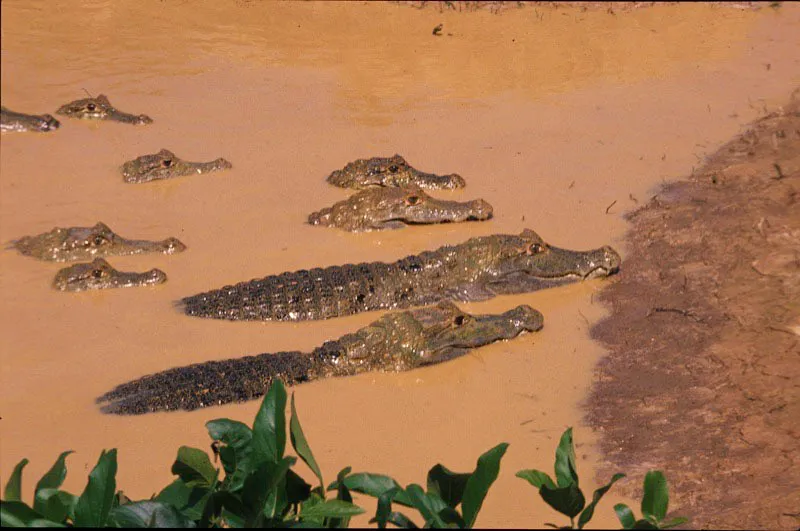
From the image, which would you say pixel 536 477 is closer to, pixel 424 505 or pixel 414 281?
pixel 424 505

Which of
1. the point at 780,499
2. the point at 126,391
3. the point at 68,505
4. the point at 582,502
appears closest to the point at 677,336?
the point at 780,499

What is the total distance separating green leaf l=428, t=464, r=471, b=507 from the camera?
9.04 ft

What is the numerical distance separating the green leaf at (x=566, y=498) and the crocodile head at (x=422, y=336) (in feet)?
16.7

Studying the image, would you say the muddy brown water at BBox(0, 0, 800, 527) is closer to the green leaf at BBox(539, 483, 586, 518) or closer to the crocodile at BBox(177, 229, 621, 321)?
the crocodile at BBox(177, 229, 621, 321)

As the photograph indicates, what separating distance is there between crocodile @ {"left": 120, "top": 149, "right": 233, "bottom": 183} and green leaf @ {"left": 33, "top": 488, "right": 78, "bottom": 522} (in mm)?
9152

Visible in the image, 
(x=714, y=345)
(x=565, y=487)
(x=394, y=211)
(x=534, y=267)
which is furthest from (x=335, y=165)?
(x=565, y=487)

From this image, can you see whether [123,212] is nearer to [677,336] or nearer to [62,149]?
[62,149]

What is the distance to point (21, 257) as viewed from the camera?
9.83m

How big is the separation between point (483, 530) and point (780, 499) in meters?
1.79

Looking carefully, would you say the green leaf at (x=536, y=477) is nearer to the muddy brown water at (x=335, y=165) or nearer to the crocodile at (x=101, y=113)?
the muddy brown water at (x=335, y=165)

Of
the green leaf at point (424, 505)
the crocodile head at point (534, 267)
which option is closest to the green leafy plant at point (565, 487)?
the green leaf at point (424, 505)

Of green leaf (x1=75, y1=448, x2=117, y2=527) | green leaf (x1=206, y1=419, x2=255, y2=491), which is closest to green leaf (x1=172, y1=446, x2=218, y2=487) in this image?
green leaf (x1=206, y1=419, x2=255, y2=491)

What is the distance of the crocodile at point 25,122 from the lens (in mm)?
12789

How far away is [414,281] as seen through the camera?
30.0ft
